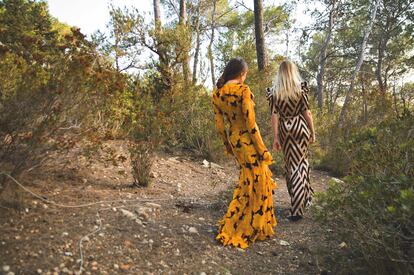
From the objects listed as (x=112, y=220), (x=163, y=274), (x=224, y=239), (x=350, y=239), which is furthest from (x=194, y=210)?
(x=350, y=239)

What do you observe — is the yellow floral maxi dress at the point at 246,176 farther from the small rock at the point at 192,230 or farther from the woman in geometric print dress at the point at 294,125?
the woman in geometric print dress at the point at 294,125

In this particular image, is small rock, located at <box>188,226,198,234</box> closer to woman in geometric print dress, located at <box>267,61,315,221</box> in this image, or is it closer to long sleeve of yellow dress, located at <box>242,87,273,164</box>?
long sleeve of yellow dress, located at <box>242,87,273,164</box>

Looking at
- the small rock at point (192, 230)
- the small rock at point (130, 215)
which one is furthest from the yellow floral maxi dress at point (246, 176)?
the small rock at point (130, 215)

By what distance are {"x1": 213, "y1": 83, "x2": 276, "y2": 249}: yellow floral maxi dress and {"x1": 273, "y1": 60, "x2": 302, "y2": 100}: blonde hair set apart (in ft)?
2.34

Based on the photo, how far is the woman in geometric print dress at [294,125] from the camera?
379 cm

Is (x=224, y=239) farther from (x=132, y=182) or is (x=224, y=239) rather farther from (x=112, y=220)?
(x=132, y=182)

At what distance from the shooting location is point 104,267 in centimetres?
244

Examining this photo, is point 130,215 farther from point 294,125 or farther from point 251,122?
point 294,125

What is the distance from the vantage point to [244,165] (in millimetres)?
3377

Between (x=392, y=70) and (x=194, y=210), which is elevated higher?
(x=392, y=70)

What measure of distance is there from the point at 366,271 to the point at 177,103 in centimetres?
504

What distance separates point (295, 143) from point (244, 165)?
86cm

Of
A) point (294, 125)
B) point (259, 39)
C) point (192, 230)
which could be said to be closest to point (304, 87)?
point (294, 125)

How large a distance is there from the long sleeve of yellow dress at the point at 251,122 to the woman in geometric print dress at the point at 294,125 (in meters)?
0.72
